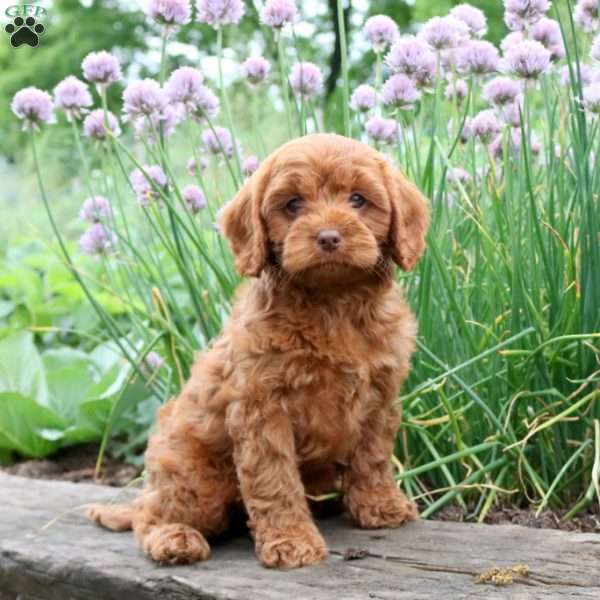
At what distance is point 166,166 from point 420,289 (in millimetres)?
1059

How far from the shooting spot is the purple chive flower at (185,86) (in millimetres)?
3885

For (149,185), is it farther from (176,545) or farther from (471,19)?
(176,545)

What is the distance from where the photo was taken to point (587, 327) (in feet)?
11.5

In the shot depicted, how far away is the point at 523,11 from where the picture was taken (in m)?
3.64

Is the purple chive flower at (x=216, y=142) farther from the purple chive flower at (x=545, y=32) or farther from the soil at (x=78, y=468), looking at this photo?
the soil at (x=78, y=468)

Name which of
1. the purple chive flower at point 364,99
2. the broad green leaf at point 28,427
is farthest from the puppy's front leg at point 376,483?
the broad green leaf at point 28,427

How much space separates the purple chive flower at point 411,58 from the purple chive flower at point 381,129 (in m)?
0.26

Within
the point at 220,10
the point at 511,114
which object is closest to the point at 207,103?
the point at 220,10

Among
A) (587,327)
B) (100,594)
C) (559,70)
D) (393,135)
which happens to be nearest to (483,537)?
(587,327)

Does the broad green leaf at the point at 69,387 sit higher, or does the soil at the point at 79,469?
the broad green leaf at the point at 69,387

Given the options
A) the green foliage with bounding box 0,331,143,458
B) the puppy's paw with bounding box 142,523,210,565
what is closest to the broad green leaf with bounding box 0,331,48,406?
the green foliage with bounding box 0,331,143,458

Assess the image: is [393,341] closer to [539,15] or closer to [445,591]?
[445,591]

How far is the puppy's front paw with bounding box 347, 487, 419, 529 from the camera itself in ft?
11.0

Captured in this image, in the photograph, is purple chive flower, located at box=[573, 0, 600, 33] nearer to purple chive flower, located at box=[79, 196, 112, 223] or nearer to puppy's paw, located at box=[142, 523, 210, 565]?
purple chive flower, located at box=[79, 196, 112, 223]
